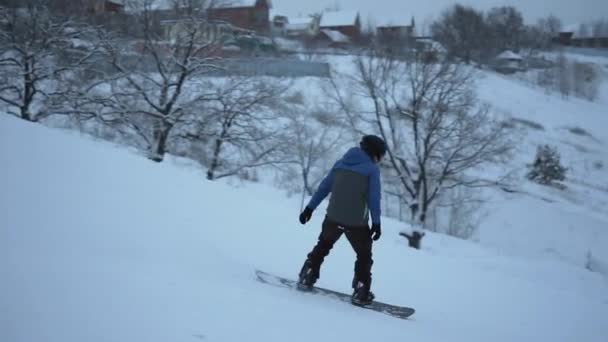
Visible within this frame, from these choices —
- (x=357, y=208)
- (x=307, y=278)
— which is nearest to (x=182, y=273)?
(x=307, y=278)

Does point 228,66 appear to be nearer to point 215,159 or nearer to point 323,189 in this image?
point 215,159

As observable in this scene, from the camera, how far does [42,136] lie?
5641 millimetres

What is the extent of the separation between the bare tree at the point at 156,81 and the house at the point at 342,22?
54.7 metres

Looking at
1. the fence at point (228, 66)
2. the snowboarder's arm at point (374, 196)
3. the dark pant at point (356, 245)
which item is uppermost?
the fence at point (228, 66)

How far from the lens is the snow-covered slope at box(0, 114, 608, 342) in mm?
2459

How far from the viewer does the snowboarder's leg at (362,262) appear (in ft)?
13.9

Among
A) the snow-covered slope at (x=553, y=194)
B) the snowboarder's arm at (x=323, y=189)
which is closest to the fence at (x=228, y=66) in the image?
the snow-covered slope at (x=553, y=194)

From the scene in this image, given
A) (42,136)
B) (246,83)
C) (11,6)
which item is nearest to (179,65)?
(246,83)

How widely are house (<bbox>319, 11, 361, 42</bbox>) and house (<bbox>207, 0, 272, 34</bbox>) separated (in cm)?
4783

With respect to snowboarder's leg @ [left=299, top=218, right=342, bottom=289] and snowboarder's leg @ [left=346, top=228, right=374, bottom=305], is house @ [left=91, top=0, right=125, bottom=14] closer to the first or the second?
snowboarder's leg @ [left=299, top=218, right=342, bottom=289]

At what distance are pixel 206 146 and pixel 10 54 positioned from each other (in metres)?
8.54

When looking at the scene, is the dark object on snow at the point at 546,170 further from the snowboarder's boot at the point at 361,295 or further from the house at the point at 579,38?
the house at the point at 579,38

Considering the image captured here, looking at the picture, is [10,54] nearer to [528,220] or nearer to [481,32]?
[528,220]

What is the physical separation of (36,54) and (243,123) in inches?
327
